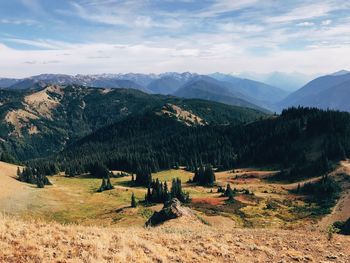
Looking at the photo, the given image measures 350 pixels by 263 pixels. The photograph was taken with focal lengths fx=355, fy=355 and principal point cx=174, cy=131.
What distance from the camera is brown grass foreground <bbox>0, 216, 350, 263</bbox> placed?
17.5 m

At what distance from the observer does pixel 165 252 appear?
20.6 metres

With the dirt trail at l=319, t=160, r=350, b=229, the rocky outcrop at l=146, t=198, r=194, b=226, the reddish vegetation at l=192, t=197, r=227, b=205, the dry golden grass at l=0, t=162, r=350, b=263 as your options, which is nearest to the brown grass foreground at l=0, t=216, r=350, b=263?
the dry golden grass at l=0, t=162, r=350, b=263

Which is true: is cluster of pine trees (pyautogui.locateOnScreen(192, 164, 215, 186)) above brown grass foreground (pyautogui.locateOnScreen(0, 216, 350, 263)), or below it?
below

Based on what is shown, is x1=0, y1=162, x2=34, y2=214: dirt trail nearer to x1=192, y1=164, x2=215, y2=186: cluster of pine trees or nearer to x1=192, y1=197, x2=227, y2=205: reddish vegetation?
x1=192, y1=197, x2=227, y2=205: reddish vegetation

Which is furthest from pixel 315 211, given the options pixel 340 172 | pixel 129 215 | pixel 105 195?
pixel 105 195

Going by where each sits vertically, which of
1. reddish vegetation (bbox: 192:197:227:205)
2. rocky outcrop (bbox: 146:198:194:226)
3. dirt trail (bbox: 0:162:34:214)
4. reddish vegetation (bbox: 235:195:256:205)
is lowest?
reddish vegetation (bbox: 235:195:256:205)

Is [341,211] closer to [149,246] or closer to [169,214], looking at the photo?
[169,214]

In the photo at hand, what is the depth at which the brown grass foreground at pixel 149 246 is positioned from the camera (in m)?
17.5

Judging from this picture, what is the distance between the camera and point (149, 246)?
2064 centimetres

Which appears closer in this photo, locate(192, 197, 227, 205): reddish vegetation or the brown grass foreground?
the brown grass foreground

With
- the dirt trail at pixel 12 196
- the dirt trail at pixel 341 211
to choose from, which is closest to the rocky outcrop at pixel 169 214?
the dirt trail at pixel 341 211

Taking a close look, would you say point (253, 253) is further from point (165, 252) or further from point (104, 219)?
point (104, 219)

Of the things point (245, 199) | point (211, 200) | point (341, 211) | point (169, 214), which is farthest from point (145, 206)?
point (169, 214)

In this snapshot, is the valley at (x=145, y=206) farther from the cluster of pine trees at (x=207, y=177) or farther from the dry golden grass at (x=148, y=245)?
the dry golden grass at (x=148, y=245)
